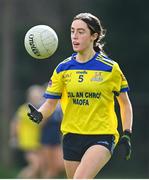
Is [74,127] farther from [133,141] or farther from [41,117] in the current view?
[133,141]

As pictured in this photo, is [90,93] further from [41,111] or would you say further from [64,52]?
[64,52]

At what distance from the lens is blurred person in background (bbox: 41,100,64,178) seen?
16.7 metres

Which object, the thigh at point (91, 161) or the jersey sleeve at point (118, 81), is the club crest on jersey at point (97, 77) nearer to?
the jersey sleeve at point (118, 81)

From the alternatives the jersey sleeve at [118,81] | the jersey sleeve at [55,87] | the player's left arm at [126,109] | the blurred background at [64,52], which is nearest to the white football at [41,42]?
the jersey sleeve at [55,87]

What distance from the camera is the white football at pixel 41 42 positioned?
372 inches

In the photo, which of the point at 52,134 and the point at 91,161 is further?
the point at 52,134

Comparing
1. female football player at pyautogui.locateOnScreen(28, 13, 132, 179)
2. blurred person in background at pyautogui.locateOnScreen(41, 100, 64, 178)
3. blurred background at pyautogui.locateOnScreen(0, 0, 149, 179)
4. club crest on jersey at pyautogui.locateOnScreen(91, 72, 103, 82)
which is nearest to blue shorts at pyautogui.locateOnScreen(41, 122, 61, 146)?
blurred person in background at pyautogui.locateOnScreen(41, 100, 64, 178)

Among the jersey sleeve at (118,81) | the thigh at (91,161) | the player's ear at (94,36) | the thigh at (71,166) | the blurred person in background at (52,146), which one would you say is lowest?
the blurred person in background at (52,146)

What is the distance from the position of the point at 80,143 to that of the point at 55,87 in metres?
0.62

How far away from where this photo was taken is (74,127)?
30.3ft

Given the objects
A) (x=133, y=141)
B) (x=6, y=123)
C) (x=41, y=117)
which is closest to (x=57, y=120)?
(x=133, y=141)

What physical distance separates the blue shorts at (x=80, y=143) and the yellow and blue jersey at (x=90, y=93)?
50mm

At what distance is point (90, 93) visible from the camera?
9.17 m

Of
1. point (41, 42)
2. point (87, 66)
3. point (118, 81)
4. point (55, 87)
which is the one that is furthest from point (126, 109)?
point (41, 42)
